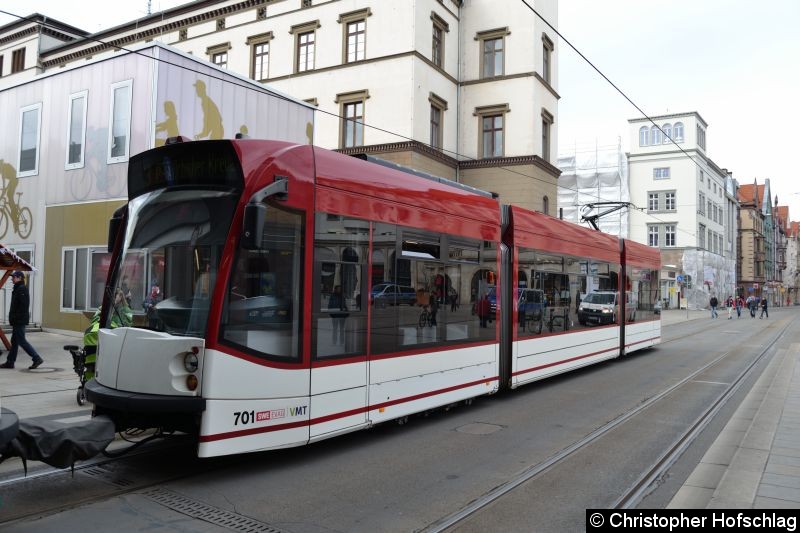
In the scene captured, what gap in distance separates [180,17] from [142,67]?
25523 mm

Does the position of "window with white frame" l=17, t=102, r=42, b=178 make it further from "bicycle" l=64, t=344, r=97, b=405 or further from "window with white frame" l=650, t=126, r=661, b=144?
"window with white frame" l=650, t=126, r=661, b=144

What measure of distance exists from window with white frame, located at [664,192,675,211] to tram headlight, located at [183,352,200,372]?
64.3 metres

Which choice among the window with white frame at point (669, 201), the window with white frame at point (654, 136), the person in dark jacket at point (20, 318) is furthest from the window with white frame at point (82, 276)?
the window with white frame at point (654, 136)

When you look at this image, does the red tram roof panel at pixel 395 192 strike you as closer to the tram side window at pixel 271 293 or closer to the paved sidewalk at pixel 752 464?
the tram side window at pixel 271 293

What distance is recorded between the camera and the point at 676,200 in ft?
204

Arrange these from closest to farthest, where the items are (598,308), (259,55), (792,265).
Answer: (598,308) → (259,55) → (792,265)

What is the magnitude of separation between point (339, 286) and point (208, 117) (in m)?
11.2

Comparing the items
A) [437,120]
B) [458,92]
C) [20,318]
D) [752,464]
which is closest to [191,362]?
[752,464]

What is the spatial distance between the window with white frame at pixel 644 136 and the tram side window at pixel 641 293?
4916 cm

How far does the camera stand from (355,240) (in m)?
6.79

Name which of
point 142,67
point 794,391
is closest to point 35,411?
point 142,67

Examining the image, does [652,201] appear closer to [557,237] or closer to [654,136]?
A: [654,136]

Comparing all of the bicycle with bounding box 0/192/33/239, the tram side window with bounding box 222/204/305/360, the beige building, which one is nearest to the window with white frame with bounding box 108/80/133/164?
the bicycle with bounding box 0/192/33/239

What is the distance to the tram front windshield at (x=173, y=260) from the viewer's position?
559cm
